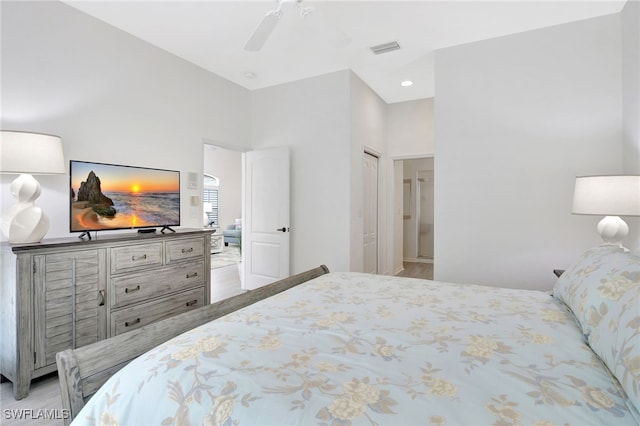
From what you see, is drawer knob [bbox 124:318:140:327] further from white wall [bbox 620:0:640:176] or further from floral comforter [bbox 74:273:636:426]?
white wall [bbox 620:0:640:176]

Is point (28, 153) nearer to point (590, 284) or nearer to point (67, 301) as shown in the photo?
point (67, 301)

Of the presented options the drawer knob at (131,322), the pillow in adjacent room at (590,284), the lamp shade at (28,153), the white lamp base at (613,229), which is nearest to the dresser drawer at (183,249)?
the drawer knob at (131,322)

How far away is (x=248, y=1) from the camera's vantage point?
8.50ft

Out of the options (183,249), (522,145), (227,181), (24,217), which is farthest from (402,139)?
(227,181)

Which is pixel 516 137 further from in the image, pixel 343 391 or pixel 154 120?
pixel 154 120

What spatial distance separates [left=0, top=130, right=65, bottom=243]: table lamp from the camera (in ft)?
6.75

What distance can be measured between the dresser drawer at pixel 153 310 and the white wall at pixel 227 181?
21.5 feet

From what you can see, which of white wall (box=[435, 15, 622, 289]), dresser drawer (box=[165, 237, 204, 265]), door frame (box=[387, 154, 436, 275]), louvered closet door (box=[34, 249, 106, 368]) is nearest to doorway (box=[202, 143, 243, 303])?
door frame (box=[387, 154, 436, 275])

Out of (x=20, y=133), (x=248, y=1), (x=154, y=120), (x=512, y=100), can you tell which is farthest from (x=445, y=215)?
(x=20, y=133)

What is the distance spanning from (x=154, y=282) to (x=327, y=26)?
2.50 metres

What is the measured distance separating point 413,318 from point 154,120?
3.23m

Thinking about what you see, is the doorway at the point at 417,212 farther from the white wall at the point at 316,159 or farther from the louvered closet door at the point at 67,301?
the louvered closet door at the point at 67,301

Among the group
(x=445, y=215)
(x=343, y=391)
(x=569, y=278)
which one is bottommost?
(x=343, y=391)

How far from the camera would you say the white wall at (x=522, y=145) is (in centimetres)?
283
